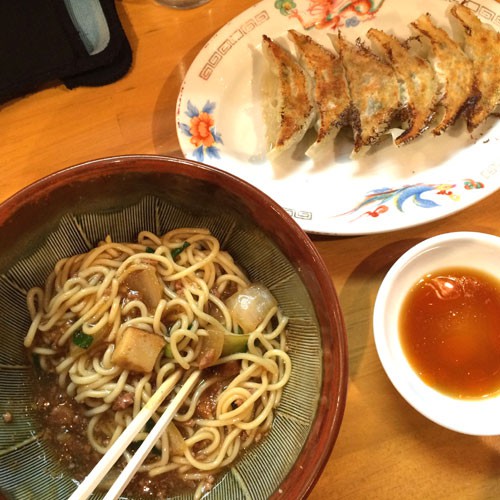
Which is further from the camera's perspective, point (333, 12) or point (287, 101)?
point (333, 12)

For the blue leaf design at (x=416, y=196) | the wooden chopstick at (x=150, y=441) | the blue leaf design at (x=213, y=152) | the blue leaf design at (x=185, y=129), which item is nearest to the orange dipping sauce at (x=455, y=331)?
the blue leaf design at (x=416, y=196)

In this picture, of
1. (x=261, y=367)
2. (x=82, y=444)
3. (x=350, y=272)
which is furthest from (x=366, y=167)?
(x=82, y=444)

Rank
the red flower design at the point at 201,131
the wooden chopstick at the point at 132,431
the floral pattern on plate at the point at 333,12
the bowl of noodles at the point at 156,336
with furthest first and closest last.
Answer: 1. the floral pattern on plate at the point at 333,12
2. the red flower design at the point at 201,131
3. the bowl of noodles at the point at 156,336
4. the wooden chopstick at the point at 132,431

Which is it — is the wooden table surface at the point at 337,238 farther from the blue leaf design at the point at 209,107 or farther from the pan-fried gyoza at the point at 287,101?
the pan-fried gyoza at the point at 287,101

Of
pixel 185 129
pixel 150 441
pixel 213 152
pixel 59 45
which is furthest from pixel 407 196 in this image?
pixel 59 45

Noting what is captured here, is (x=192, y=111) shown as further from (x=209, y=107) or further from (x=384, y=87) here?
(x=384, y=87)

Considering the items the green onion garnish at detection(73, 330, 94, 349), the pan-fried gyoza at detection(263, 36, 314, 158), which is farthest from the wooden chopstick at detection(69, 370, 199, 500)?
the pan-fried gyoza at detection(263, 36, 314, 158)

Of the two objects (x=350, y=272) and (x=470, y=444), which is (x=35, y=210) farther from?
(x=470, y=444)
